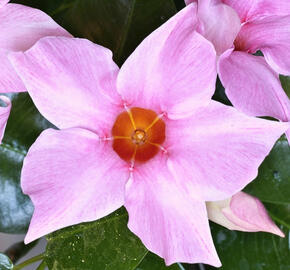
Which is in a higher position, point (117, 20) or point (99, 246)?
point (117, 20)

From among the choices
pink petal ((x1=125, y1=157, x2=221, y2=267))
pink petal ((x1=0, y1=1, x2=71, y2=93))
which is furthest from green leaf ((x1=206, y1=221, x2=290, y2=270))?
pink petal ((x1=0, y1=1, x2=71, y2=93))

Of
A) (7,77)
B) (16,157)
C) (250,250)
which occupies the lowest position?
(250,250)

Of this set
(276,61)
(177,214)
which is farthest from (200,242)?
(276,61)

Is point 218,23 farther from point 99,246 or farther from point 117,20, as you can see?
point 99,246

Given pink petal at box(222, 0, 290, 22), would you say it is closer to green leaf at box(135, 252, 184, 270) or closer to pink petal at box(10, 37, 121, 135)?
pink petal at box(10, 37, 121, 135)

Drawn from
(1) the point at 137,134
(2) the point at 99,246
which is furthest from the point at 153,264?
(1) the point at 137,134

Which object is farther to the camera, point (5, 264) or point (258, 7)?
point (5, 264)

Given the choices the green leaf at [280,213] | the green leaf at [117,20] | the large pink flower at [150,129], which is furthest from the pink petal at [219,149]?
the green leaf at [280,213]

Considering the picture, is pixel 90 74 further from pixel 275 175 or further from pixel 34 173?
pixel 275 175
